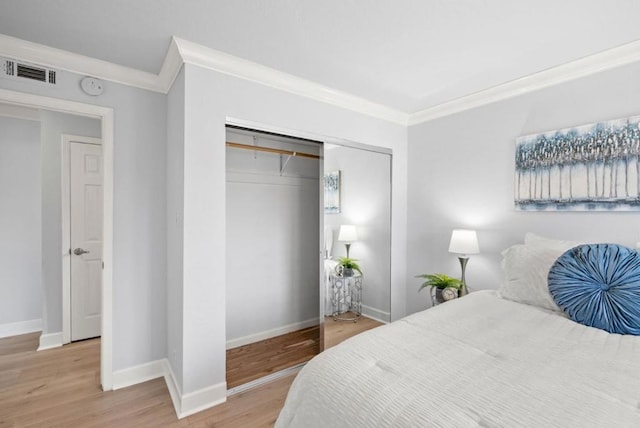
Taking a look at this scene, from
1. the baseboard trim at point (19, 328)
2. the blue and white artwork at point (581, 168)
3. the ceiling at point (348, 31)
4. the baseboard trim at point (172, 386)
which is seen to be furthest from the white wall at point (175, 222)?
the blue and white artwork at point (581, 168)

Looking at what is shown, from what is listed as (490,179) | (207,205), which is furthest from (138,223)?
(490,179)

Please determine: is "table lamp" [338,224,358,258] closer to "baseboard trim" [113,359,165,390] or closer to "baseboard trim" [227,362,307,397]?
"baseboard trim" [227,362,307,397]

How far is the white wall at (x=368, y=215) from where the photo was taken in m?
2.79

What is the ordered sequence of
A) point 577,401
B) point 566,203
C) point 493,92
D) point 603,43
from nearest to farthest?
point 577,401 < point 603,43 < point 566,203 < point 493,92

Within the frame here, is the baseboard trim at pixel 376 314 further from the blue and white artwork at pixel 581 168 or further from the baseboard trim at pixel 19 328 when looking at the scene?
the baseboard trim at pixel 19 328

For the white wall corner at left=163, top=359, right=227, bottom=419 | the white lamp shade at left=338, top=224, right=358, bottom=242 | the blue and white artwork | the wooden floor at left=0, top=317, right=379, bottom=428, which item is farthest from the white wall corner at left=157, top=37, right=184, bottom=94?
the blue and white artwork

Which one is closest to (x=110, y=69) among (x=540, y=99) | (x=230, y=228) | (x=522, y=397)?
(x=230, y=228)

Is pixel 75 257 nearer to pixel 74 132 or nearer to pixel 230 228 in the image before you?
pixel 74 132

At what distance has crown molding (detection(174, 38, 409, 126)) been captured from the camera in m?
1.99

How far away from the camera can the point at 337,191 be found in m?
2.75

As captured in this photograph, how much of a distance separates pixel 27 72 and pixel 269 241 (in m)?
2.26

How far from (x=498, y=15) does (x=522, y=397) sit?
192 cm

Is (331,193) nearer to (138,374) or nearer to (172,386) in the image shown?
(172,386)

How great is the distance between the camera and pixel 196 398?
2000 millimetres
